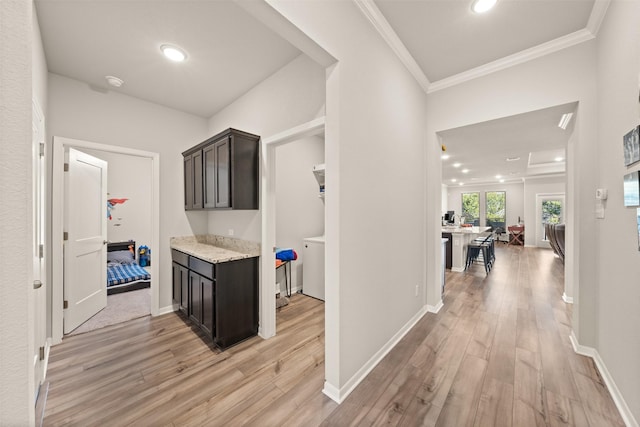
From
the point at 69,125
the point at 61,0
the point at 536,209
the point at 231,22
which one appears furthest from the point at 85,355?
the point at 536,209

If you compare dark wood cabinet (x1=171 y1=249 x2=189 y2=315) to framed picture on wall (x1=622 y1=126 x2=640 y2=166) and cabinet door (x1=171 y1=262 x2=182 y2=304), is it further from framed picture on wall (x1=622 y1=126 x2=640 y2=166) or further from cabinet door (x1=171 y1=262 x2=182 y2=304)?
framed picture on wall (x1=622 y1=126 x2=640 y2=166)

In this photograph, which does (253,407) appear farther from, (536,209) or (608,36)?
(536,209)

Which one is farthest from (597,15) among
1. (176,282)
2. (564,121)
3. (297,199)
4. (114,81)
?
(176,282)

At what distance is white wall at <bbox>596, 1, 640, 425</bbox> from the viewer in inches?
58.0

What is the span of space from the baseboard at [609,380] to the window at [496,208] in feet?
33.1

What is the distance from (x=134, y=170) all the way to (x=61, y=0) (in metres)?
5.23

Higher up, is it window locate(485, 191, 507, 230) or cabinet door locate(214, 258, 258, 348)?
window locate(485, 191, 507, 230)

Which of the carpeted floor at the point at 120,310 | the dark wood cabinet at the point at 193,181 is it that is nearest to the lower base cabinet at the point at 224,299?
the dark wood cabinet at the point at 193,181

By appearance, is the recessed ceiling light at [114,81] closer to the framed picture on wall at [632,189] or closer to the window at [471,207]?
the framed picture on wall at [632,189]

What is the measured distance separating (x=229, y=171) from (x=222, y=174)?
17 cm

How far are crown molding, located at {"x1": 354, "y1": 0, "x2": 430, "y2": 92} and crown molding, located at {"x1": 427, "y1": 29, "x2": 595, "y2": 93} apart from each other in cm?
25

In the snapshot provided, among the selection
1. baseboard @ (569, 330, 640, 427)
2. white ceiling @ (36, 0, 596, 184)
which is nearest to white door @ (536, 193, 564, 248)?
baseboard @ (569, 330, 640, 427)

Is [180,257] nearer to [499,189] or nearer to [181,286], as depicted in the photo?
[181,286]

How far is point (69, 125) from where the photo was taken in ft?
8.81
